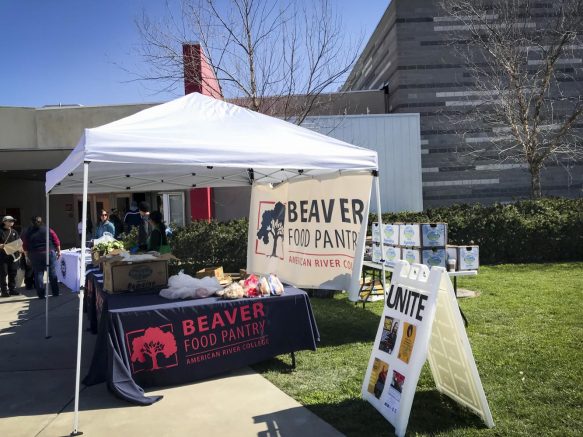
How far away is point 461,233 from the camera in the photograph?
11.8m

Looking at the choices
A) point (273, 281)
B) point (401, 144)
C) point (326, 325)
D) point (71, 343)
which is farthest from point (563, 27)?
point (71, 343)

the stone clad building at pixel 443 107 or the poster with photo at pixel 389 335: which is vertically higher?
the stone clad building at pixel 443 107

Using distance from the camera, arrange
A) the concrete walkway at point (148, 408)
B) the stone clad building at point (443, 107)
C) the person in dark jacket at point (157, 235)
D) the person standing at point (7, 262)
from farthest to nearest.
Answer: the stone clad building at point (443, 107)
the person standing at point (7, 262)
the person in dark jacket at point (157, 235)
the concrete walkway at point (148, 408)

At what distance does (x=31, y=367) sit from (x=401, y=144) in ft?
38.3

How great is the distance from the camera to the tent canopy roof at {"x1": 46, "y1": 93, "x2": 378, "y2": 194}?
4277 mm

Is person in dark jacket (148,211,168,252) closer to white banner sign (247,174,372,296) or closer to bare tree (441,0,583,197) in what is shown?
white banner sign (247,174,372,296)

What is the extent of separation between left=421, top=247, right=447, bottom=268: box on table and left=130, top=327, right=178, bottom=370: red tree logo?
3.32 metres

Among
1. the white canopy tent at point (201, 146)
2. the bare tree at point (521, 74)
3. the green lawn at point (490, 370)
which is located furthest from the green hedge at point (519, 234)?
the white canopy tent at point (201, 146)

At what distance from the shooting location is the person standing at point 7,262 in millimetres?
10523

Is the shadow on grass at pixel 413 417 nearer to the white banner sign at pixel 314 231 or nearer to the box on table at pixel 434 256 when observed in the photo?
the white banner sign at pixel 314 231

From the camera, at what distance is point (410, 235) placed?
6.37 metres

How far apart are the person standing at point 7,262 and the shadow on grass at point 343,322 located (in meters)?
6.91

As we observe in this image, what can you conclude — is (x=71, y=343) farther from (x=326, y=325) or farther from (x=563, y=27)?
(x=563, y=27)

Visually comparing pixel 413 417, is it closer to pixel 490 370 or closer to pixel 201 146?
pixel 490 370
